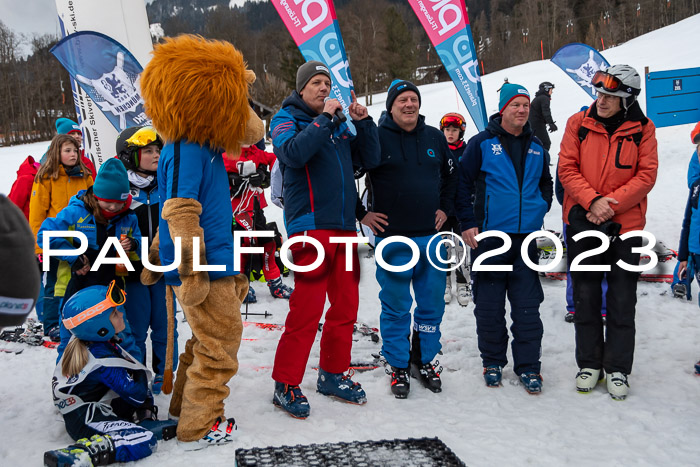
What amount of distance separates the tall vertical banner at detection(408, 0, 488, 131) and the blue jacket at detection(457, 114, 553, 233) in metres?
2.85

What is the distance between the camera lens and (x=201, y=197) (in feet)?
9.82

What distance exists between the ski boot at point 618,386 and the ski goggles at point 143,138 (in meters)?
3.42

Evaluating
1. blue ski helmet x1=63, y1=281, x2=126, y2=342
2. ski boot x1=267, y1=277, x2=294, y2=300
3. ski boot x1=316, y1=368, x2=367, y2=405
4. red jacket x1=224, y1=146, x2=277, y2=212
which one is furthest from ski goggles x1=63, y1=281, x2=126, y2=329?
ski boot x1=267, y1=277, x2=294, y2=300

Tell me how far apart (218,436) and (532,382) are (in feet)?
6.99

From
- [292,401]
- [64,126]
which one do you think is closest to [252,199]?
[64,126]

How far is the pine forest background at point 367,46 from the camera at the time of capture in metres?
45.5

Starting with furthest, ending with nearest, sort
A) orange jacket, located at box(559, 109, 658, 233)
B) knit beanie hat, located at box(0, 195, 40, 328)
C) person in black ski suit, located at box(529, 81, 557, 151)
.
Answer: person in black ski suit, located at box(529, 81, 557, 151) → orange jacket, located at box(559, 109, 658, 233) → knit beanie hat, located at box(0, 195, 40, 328)

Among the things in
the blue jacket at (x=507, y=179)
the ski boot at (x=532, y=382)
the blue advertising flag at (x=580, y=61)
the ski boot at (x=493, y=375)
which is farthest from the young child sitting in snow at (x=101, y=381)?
the blue advertising flag at (x=580, y=61)

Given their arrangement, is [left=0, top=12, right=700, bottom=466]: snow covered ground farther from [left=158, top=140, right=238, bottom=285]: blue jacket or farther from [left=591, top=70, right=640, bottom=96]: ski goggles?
[left=591, top=70, right=640, bottom=96]: ski goggles

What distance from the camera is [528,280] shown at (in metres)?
4.04

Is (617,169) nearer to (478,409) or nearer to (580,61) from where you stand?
(478,409)

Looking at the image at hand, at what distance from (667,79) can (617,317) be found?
9.40 m

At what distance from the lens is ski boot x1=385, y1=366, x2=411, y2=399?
12.6 feet

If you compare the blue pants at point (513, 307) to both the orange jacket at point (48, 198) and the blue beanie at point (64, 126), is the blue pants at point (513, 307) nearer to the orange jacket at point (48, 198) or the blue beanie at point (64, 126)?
the orange jacket at point (48, 198)
